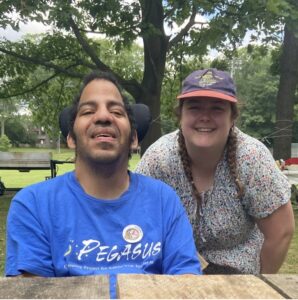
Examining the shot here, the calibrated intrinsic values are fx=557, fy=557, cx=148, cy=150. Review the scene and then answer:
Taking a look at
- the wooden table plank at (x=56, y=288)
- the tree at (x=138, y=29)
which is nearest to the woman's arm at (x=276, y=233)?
the wooden table plank at (x=56, y=288)

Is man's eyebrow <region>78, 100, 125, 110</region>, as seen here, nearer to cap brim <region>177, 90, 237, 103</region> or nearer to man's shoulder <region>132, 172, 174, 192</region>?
man's shoulder <region>132, 172, 174, 192</region>

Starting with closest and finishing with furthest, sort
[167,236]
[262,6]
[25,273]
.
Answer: [25,273] < [167,236] < [262,6]

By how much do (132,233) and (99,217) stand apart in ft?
0.44

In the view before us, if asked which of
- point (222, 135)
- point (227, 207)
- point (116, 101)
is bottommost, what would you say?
point (227, 207)

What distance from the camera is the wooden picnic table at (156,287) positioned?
1.54 m

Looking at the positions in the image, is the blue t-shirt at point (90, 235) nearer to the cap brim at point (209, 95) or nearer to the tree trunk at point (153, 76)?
the cap brim at point (209, 95)

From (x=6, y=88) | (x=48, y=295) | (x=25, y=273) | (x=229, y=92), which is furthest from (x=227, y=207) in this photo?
(x=6, y=88)

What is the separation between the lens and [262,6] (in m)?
7.67

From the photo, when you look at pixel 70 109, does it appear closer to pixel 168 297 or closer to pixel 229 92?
pixel 229 92

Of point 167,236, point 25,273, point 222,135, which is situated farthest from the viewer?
point 222,135

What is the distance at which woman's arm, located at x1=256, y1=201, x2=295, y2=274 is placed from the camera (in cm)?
278

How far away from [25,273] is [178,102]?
4.22 ft

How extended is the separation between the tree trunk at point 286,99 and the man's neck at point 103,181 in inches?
347

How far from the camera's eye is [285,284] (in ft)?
5.66
